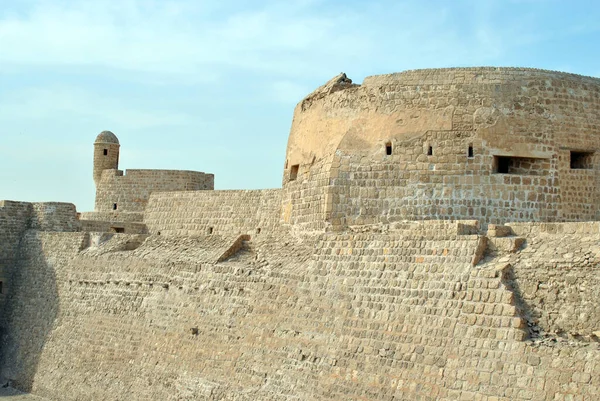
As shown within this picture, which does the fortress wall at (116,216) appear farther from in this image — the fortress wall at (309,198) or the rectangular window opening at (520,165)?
the rectangular window opening at (520,165)

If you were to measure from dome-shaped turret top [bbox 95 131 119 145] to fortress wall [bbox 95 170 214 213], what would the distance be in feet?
5.96

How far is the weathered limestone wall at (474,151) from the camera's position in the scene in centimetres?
1354

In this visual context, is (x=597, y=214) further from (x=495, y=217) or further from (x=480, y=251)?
(x=480, y=251)

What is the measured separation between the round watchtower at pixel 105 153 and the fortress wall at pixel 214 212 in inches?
210

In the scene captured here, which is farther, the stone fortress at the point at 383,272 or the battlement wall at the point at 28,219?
the battlement wall at the point at 28,219

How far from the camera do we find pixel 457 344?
10742mm

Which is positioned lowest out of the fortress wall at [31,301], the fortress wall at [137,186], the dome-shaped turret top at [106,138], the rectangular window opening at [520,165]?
the fortress wall at [31,301]

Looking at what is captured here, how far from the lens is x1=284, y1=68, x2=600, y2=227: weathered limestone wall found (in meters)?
13.5

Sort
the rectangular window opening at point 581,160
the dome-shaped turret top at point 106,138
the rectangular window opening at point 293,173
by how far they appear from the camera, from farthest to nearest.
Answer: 1. the dome-shaped turret top at point 106,138
2. the rectangular window opening at point 293,173
3. the rectangular window opening at point 581,160

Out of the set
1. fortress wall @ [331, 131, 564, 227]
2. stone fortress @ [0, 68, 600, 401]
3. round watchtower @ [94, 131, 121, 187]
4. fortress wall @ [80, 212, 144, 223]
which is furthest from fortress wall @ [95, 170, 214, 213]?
fortress wall @ [331, 131, 564, 227]

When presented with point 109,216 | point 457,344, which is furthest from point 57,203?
point 457,344

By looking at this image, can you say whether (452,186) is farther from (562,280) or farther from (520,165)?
(562,280)

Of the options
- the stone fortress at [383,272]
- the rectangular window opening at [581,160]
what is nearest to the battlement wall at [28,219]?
the stone fortress at [383,272]

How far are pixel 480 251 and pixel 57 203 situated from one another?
44.7ft
